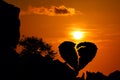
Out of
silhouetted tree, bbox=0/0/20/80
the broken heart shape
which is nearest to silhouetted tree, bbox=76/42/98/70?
the broken heart shape

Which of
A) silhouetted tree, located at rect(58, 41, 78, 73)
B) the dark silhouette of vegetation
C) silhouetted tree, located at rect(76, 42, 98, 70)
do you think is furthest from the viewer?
silhouetted tree, located at rect(76, 42, 98, 70)

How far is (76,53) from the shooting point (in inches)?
513

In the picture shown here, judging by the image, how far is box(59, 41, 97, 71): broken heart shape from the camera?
12.7 meters

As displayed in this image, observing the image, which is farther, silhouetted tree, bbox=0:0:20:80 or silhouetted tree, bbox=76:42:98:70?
silhouetted tree, bbox=76:42:98:70

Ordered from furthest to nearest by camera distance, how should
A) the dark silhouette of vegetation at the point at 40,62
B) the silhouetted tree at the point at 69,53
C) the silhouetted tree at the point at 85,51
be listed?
the silhouetted tree at the point at 85,51 → the silhouetted tree at the point at 69,53 → the dark silhouette of vegetation at the point at 40,62

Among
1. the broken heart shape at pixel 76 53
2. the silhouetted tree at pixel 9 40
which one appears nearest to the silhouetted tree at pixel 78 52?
the broken heart shape at pixel 76 53

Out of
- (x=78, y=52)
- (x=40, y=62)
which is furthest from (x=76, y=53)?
(x=40, y=62)

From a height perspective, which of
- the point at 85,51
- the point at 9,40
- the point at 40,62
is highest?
the point at 9,40

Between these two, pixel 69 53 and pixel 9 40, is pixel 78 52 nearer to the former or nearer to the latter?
pixel 69 53

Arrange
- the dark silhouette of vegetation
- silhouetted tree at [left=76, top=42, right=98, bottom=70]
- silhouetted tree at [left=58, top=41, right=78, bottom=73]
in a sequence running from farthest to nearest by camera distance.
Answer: silhouetted tree at [left=76, top=42, right=98, bottom=70] → silhouetted tree at [left=58, top=41, right=78, bottom=73] → the dark silhouette of vegetation

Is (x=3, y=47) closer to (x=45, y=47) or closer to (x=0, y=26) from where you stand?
(x=0, y=26)

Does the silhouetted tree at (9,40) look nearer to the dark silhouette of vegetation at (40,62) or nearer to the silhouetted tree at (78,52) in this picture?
the dark silhouette of vegetation at (40,62)

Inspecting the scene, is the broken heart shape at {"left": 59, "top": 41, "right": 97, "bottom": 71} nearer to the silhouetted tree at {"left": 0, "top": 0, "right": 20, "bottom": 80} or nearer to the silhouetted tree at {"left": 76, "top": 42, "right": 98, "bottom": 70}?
the silhouetted tree at {"left": 76, "top": 42, "right": 98, "bottom": 70}

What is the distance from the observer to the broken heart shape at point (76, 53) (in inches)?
500
